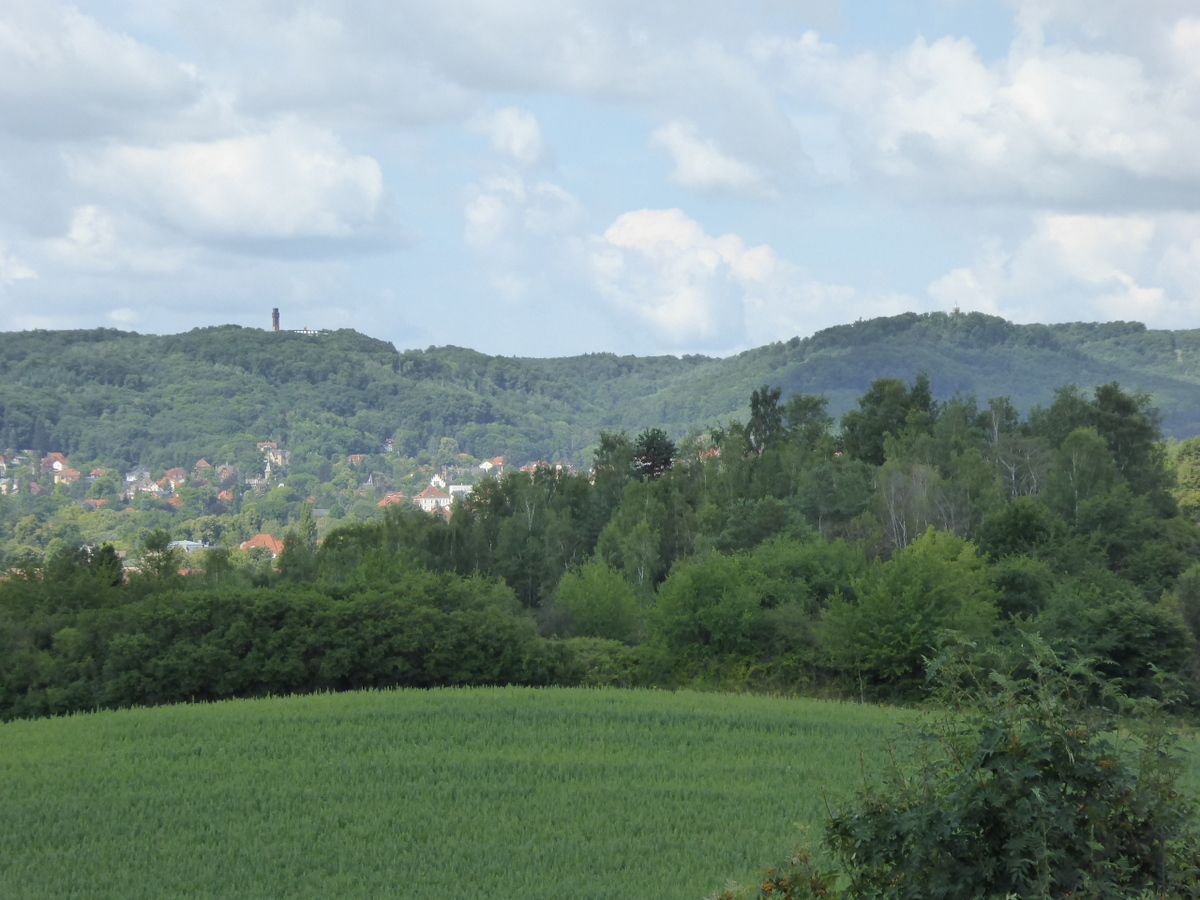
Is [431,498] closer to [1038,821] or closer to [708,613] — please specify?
[708,613]

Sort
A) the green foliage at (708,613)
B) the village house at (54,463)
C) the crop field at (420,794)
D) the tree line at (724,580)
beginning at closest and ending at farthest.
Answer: the crop field at (420,794) → the tree line at (724,580) → the green foliage at (708,613) → the village house at (54,463)

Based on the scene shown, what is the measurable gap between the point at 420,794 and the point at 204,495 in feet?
547

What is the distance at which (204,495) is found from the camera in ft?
560

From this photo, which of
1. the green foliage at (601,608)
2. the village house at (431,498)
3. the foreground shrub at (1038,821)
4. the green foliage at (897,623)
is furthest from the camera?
the village house at (431,498)

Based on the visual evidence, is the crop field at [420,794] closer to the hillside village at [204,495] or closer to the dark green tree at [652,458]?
the dark green tree at [652,458]

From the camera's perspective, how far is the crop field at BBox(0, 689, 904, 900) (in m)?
11.1

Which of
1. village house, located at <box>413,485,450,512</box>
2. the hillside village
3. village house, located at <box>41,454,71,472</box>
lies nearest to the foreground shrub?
the hillside village

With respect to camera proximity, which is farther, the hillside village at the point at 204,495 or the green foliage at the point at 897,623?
the hillside village at the point at 204,495

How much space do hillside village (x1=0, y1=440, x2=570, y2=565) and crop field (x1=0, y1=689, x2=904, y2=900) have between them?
366ft

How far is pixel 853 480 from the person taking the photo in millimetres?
62688

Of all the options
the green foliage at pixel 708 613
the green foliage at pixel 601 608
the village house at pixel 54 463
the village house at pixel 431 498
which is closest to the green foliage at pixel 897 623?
the green foliage at pixel 708 613

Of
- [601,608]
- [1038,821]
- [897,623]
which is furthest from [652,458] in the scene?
[1038,821]

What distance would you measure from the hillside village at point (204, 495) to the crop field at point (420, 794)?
366 feet

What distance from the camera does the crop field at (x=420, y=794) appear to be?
11.1m
